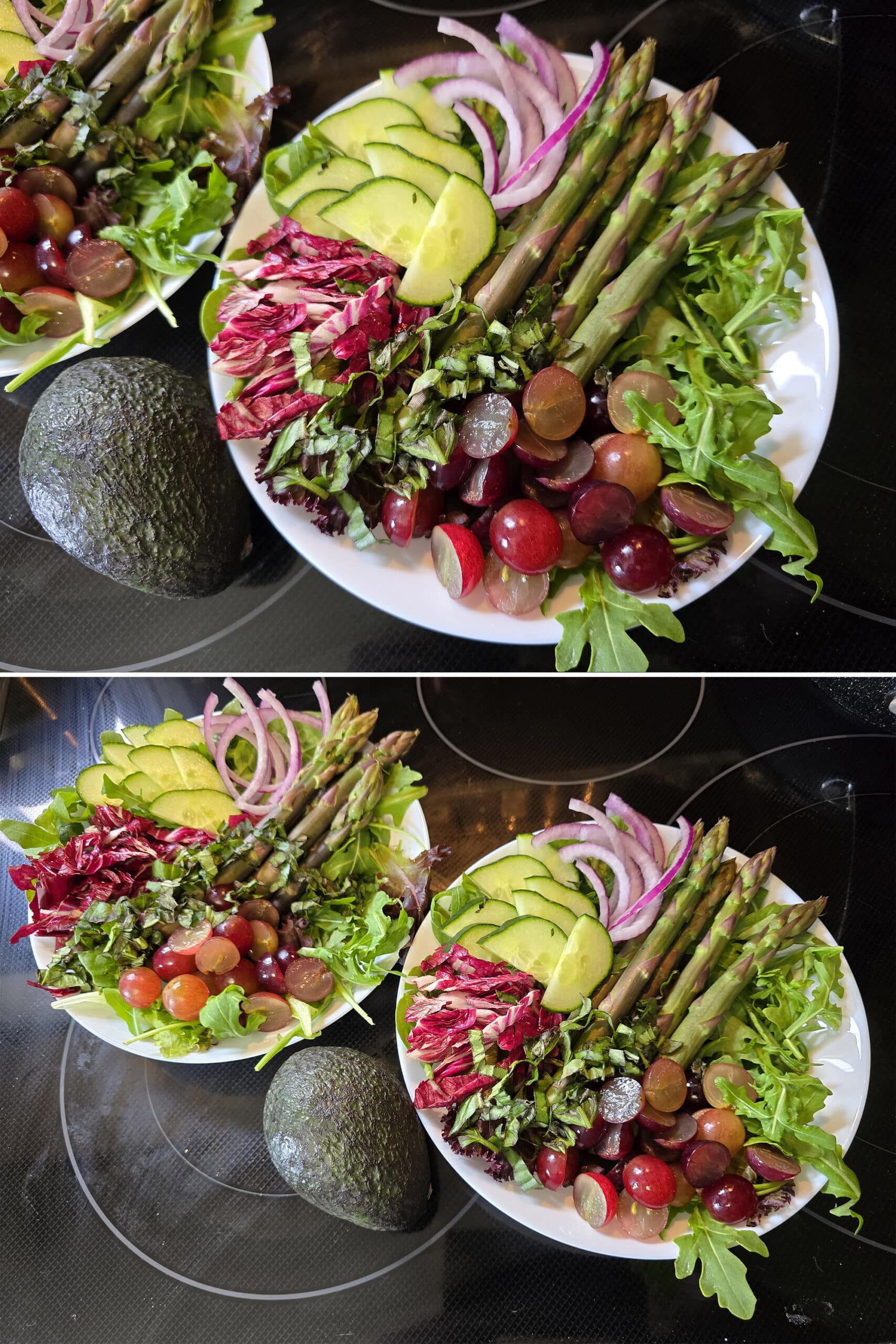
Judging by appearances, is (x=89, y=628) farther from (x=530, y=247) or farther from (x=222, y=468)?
(x=530, y=247)

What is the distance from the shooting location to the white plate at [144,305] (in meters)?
0.99

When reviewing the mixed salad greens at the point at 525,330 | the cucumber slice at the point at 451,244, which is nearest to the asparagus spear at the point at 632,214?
the mixed salad greens at the point at 525,330

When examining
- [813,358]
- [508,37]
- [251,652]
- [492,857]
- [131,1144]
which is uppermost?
[508,37]

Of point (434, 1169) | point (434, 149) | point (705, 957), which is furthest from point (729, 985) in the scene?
point (434, 149)

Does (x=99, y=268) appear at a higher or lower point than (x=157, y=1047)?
higher

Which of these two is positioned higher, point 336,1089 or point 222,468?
point 222,468

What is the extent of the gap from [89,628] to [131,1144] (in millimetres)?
586

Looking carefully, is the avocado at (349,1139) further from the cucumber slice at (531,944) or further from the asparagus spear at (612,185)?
the asparagus spear at (612,185)

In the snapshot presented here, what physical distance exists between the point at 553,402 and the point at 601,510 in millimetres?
119

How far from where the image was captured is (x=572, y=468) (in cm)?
94

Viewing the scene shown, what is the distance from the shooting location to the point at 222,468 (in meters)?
0.96

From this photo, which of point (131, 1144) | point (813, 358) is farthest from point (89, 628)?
point (813, 358)

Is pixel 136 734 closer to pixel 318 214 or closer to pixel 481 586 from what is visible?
pixel 481 586

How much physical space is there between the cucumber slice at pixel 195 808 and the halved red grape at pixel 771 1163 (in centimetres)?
67
